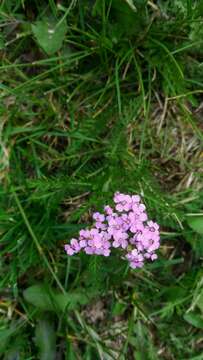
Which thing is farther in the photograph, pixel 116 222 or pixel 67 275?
pixel 67 275

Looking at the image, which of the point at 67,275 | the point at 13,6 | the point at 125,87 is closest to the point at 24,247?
the point at 67,275

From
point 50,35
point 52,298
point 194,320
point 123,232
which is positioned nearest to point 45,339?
point 52,298

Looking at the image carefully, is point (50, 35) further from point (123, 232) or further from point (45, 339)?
point (45, 339)

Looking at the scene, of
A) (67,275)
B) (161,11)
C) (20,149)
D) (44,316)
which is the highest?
(161,11)

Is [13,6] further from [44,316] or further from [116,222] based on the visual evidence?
[44,316]

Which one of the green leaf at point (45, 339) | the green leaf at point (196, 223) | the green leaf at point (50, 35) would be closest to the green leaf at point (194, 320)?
the green leaf at point (196, 223)

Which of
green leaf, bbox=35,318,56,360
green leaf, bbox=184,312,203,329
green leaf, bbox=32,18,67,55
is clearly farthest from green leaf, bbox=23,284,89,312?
green leaf, bbox=32,18,67,55

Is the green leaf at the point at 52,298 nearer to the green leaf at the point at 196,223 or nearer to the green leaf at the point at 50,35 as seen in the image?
the green leaf at the point at 196,223
